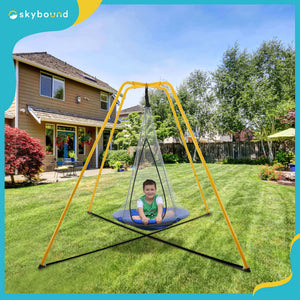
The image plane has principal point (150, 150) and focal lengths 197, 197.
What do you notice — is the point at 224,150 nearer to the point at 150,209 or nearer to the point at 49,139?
the point at 49,139

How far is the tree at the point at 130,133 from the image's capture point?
9.48 m

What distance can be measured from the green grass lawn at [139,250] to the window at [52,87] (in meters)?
4.67

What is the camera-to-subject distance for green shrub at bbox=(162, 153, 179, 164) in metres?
11.6

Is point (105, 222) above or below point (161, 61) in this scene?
below

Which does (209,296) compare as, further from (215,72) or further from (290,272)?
(215,72)

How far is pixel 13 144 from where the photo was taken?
4363 millimetres

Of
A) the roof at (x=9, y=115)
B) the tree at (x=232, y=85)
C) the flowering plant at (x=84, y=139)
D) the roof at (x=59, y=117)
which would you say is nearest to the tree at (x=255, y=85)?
A: the tree at (x=232, y=85)

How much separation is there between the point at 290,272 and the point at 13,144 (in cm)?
518

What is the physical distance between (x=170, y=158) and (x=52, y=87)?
7.07m

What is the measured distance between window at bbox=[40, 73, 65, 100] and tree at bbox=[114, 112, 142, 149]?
9.84 ft

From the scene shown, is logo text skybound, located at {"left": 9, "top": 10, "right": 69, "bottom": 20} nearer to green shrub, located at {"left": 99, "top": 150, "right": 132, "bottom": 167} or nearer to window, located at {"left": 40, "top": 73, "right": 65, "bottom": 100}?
window, located at {"left": 40, "top": 73, "right": 65, "bottom": 100}

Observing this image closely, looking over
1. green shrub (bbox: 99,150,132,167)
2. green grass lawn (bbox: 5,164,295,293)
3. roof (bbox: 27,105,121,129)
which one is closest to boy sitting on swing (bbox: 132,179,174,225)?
green grass lawn (bbox: 5,164,295,293)

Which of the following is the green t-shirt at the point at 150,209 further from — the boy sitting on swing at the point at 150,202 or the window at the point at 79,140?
the window at the point at 79,140

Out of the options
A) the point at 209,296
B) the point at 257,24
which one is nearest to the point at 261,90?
the point at 257,24
